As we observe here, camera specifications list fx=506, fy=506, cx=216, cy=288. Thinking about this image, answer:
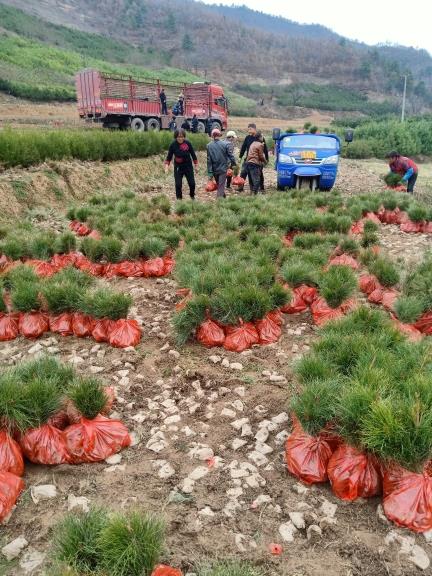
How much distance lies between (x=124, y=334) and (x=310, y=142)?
889cm

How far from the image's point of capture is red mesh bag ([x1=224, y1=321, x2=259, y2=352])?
14.4 feet

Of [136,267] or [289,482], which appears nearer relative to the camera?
[289,482]

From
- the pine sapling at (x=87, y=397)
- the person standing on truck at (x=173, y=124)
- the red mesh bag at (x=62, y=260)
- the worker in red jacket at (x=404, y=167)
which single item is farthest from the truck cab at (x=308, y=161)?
the person standing on truck at (x=173, y=124)

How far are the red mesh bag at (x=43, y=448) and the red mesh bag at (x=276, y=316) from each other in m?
2.33

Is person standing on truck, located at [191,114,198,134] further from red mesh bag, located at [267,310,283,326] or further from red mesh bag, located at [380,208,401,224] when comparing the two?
red mesh bag, located at [267,310,283,326]

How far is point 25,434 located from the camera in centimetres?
302

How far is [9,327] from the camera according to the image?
485cm

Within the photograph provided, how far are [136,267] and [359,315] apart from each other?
126 inches

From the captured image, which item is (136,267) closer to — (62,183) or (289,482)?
(289,482)

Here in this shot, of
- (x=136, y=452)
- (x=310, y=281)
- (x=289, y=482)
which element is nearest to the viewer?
(x=289, y=482)

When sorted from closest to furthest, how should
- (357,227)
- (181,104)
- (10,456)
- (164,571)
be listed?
1. (164,571)
2. (10,456)
3. (357,227)
4. (181,104)

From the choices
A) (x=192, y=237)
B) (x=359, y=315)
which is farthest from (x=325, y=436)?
(x=192, y=237)

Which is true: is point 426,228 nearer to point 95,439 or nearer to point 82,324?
point 82,324

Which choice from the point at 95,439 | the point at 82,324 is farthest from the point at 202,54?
the point at 95,439
